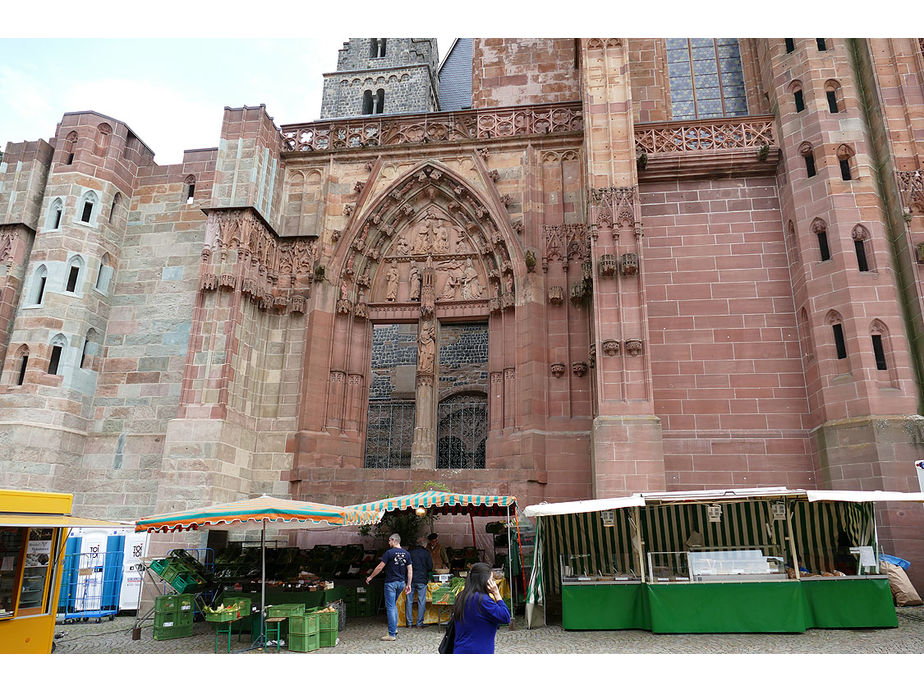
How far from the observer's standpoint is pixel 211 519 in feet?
32.1

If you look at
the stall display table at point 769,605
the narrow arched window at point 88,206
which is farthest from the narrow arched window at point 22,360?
the stall display table at point 769,605

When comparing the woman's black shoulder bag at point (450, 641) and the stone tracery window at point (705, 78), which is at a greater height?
the stone tracery window at point (705, 78)

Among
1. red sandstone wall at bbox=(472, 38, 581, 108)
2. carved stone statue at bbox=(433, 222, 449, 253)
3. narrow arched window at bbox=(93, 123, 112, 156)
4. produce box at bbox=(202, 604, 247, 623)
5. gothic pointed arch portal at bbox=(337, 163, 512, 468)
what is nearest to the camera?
produce box at bbox=(202, 604, 247, 623)

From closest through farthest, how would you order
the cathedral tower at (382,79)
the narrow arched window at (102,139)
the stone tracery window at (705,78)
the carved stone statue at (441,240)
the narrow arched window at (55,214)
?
the narrow arched window at (55,214) < the narrow arched window at (102,139) < the carved stone statue at (441,240) < the stone tracery window at (705,78) < the cathedral tower at (382,79)

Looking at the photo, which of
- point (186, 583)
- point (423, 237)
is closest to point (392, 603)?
point (186, 583)

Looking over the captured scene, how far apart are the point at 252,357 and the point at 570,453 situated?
316 inches

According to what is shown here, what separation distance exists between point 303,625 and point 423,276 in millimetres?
10727

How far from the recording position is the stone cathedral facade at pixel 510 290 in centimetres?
1418

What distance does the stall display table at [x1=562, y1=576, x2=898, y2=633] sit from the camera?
31.2 ft

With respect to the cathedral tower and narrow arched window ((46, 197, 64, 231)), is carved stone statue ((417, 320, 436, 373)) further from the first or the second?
the cathedral tower

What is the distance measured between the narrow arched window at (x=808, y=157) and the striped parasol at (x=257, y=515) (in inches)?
497

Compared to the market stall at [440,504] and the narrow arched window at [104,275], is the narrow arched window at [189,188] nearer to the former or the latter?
the narrow arched window at [104,275]

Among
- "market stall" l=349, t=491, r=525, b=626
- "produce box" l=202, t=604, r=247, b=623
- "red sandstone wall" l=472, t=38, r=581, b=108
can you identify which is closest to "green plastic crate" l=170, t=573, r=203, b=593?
"produce box" l=202, t=604, r=247, b=623

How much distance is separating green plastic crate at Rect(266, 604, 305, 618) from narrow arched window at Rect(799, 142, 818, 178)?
1407 centimetres
